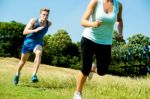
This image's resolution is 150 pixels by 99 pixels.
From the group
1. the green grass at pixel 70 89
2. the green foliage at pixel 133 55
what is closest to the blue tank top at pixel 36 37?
the green grass at pixel 70 89

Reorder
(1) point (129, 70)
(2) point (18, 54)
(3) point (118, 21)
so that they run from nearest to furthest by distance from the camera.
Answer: (3) point (118, 21), (2) point (18, 54), (1) point (129, 70)

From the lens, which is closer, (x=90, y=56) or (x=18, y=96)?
(x=90, y=56)

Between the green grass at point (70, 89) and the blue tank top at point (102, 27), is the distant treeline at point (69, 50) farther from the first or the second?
the blue tank top at point (102, 27)

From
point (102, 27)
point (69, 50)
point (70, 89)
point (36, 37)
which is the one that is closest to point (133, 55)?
point (69, 50)

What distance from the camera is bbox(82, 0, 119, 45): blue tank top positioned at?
7309mm

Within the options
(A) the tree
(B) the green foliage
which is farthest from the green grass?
(B) the green foliage

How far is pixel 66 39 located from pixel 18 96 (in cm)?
7827

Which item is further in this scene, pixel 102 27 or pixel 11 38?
A: pixel 11 38

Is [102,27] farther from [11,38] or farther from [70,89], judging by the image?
[11,38]

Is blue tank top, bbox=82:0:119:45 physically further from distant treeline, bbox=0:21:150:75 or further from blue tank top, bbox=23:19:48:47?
distant treeline, bbox=0:21:150:75

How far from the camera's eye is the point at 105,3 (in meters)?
7.39

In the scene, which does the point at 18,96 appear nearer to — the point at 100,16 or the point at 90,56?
the point at 90,56

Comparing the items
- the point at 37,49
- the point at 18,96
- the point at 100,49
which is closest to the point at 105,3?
the point at 100,49

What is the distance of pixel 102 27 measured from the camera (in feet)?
24.1
